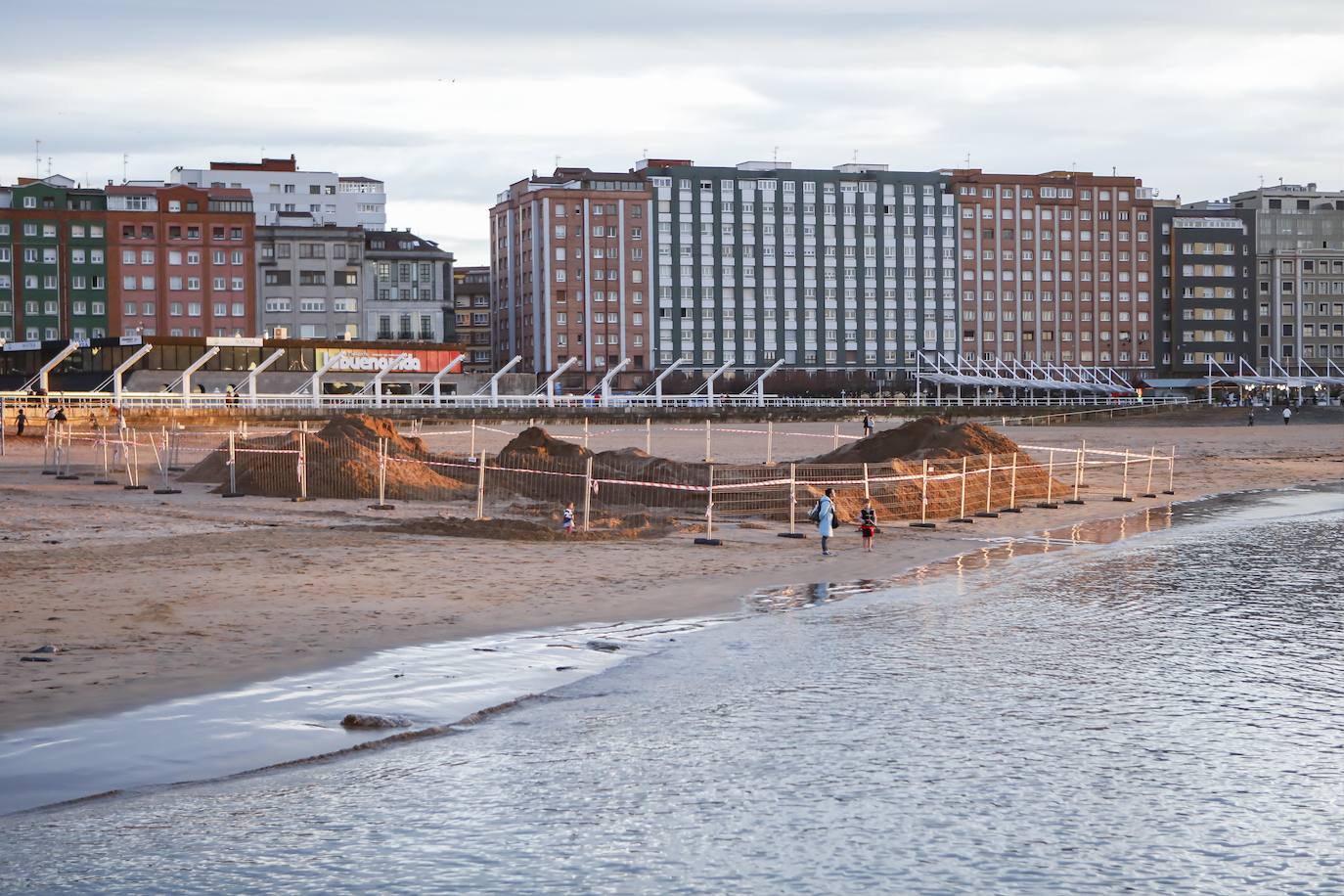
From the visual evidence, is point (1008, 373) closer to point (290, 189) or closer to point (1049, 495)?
point (290, 189)

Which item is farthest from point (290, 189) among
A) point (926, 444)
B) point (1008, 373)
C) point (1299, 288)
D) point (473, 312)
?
point (926, 444)

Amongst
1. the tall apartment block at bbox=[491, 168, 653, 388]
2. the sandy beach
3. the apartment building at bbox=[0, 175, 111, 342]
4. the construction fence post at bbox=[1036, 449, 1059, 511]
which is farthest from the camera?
the tall apartment block at bbox=[491, 168, 653, 388]

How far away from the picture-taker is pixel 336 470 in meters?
33.6

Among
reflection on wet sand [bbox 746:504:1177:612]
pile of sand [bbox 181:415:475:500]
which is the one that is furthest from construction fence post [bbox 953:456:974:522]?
pile of sand [bbox 181:415:475:500]

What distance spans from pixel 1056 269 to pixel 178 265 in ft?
277

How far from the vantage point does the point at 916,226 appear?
476 feet

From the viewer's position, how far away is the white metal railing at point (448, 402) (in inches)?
2982

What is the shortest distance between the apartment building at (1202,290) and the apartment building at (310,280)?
82762 millimetres

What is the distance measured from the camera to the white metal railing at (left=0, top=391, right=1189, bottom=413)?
249 ft

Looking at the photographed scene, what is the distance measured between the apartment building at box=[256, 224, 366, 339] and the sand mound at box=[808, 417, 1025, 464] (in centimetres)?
8847

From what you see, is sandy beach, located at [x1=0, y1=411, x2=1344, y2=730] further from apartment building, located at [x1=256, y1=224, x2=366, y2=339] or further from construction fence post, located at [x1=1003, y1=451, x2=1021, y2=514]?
apartment building, located at [x1=256, y1=224, x2=366, y2=339]

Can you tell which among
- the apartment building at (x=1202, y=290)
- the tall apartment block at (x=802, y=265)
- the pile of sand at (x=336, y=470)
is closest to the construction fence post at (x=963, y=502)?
the pile of sand at (x=336, y=470)

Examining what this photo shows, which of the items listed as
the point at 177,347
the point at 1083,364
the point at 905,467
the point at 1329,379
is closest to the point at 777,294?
the point at 1083,364

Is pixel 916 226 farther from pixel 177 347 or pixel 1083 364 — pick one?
pixel 177 347
